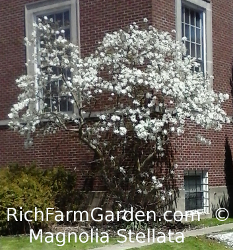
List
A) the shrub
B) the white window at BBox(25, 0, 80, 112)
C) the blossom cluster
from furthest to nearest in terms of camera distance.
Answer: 1. the white window at BBox(25, 0, 80, 112)
2. the shrub
3. the blossom cluster

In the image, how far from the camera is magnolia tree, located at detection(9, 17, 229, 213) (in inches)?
542

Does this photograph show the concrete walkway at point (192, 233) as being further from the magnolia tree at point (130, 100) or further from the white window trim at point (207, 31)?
the white window trim at point (207, 31)

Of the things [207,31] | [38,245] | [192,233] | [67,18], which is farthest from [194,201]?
[67,18]

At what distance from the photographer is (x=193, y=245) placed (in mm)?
12672

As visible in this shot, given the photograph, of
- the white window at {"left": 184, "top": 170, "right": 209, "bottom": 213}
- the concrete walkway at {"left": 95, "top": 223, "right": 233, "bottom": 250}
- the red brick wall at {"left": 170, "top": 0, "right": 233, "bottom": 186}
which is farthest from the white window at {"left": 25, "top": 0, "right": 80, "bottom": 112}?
the concrete walkway at {"left": 95, "top": 223, "right": 233, "bottom": 250}

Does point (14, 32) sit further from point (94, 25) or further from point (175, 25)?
point (175, 25)

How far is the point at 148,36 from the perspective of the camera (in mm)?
14109

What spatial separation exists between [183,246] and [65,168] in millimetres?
5459

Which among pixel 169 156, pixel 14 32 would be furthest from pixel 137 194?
pixel 14 32

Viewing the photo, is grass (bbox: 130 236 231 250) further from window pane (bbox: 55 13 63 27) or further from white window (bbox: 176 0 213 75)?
window pane (bbox: 55 13 63 27)

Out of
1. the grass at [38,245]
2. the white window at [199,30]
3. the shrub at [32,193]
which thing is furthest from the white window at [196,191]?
the grass at [38,245]

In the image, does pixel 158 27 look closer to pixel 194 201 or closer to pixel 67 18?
pixel 67 18

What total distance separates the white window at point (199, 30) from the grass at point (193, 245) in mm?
5622
